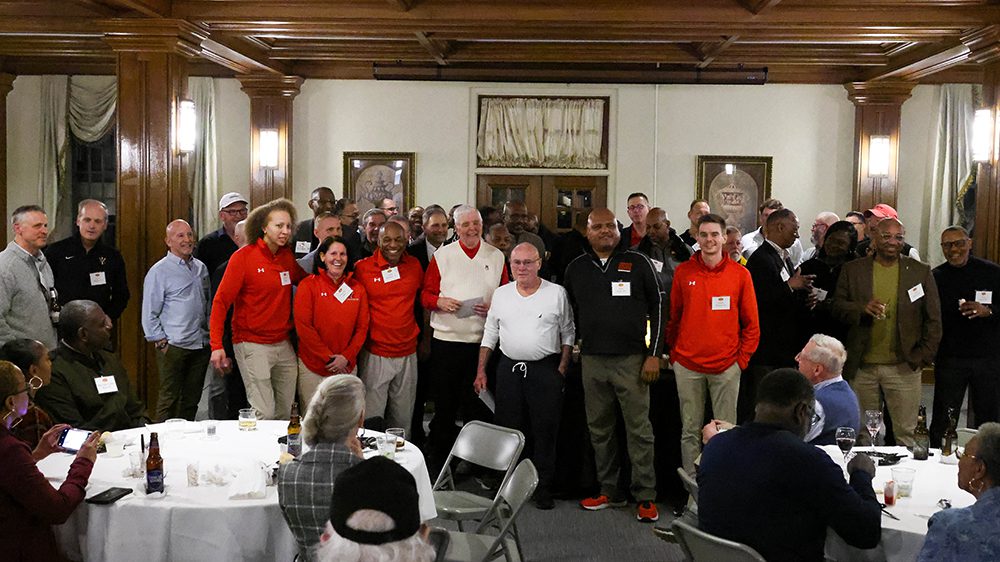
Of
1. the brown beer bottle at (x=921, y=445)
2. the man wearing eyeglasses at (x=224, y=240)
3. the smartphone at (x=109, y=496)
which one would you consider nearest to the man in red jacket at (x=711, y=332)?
the brown beer bottle at (x=921, y=445)

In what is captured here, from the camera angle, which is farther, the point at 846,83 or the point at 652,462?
the point at 846,83

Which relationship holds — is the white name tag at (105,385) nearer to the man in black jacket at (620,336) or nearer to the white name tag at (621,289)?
the man in black jacket at (620,336)

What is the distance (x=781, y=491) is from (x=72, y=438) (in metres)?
2.81

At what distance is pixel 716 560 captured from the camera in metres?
3.01

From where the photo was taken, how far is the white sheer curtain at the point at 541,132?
11500mm

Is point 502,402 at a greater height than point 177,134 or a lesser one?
lesser

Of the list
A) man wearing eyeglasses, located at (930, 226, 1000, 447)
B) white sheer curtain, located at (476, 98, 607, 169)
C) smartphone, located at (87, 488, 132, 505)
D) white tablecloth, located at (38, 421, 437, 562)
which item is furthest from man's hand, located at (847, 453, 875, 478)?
white sheer curtain, located at (476, 98, 607, 169)

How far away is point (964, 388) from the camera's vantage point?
21.4 ft

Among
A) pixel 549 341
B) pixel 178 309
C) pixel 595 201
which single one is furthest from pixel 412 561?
pixel 595 201

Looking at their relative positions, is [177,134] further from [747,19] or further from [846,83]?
[846,83]

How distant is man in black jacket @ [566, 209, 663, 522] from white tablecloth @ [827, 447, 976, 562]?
1950 mm

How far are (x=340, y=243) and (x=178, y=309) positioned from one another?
132 cm

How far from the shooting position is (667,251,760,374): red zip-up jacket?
18.8 feet

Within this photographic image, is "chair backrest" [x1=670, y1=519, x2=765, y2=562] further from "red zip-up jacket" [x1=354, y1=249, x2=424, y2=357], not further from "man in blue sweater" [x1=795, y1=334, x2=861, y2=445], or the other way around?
"red zip-up jacket" [x1=354, y1=249, x2=424, y2=357]
